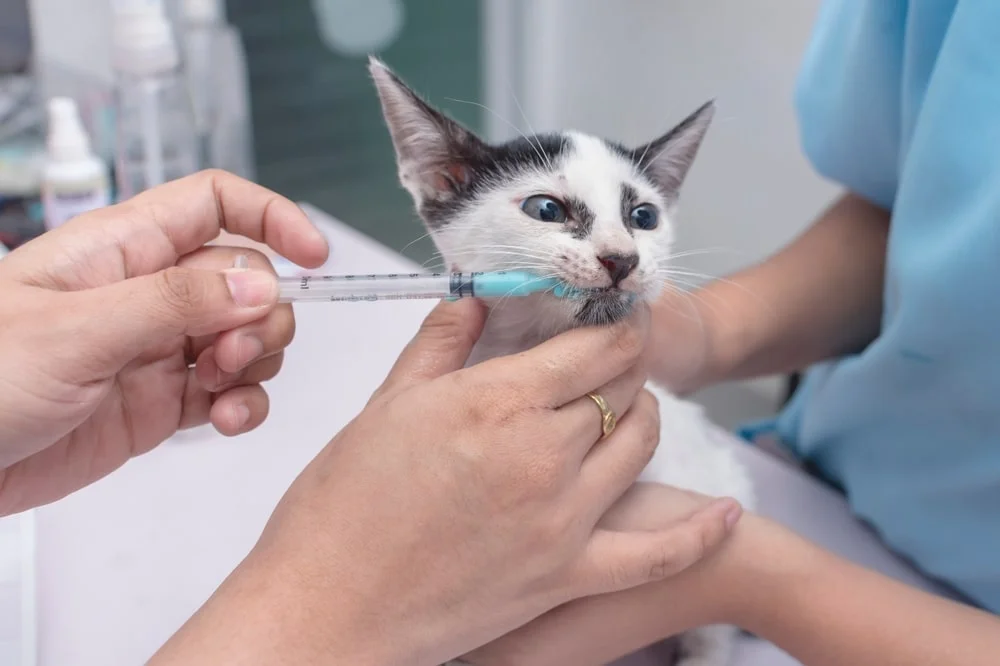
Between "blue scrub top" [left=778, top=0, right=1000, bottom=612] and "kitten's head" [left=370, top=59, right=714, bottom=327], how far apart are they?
0.68 feet

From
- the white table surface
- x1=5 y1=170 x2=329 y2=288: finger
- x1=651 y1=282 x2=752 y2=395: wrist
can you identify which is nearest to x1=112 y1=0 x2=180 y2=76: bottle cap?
the white table surface

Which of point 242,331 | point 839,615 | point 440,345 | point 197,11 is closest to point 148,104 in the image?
point 197,11

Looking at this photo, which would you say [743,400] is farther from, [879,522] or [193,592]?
[193,592]

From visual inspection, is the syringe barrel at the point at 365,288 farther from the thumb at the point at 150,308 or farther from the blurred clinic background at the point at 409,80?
the blurred clinic background at the point at 409,80

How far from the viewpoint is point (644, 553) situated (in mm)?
608

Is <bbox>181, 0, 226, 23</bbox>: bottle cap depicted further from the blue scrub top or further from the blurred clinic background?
the blue scrub top

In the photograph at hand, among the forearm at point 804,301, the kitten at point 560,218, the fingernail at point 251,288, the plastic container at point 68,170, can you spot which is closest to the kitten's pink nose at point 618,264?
the kitten at point 560,218

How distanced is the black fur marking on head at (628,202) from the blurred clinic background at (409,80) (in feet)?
1.25

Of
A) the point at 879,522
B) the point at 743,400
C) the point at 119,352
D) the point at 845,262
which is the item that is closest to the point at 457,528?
the point at 119,352

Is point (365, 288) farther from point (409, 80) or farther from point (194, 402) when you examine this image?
point (409, 80)

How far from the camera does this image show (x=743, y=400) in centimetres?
204

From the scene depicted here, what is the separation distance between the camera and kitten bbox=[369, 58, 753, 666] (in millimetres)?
622

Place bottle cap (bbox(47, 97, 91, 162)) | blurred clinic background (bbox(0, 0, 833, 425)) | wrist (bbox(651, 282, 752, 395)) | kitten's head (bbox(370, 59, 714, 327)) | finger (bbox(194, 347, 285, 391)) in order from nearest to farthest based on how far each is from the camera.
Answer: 1. kitten's head (bbox(370, 59, 714, 327))
2. finger (bbox(194, 347, 285, 391))
3. wrist (bbox(651, 282, 752, 395))
4. bottle cap (bbox(47, 97, 91, 162))
5. blurred clinic background (bbox(0, 0, 833, 425))

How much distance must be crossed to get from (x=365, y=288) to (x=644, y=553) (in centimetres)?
27
